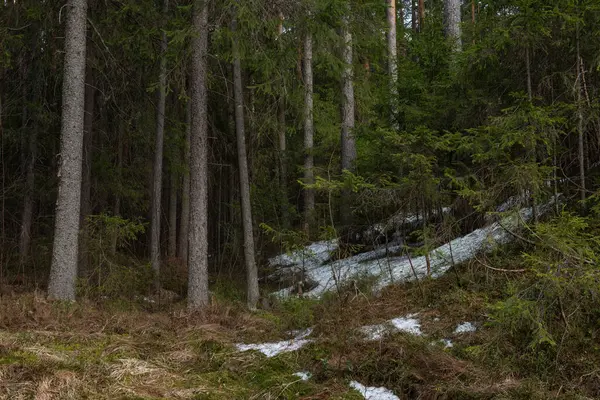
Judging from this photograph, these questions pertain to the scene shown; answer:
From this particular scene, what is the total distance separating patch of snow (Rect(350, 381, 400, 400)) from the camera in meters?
4.88

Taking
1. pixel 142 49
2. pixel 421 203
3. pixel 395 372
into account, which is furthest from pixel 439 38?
pixel 395 372

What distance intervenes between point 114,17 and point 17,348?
26.9 ft

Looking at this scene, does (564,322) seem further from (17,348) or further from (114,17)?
(114,17)

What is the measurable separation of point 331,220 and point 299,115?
3.88 meters

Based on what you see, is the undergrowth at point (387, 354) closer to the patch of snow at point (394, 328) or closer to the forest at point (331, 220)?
the forest at point (331, 220)

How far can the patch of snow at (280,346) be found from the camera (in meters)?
6.32

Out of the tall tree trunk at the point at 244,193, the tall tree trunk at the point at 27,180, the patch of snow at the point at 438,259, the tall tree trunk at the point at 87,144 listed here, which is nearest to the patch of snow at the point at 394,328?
the patch of snow at the point at 438,259

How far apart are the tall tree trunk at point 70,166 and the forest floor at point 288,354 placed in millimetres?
770

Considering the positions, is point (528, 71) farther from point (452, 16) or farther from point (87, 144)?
point (87, 144)

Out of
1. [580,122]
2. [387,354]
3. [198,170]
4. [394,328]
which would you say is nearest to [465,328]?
[394,328]

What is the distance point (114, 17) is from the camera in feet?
37.4

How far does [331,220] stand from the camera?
29.1ft

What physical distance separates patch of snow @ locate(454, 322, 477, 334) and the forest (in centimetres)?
4

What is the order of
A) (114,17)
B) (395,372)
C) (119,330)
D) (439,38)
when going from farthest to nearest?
1. (439,38)
2. (114,17)
3. (119,330)
4. (395,372)
